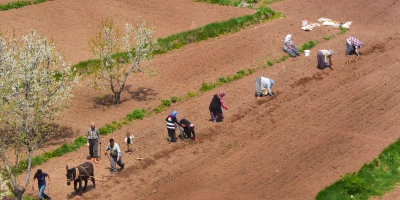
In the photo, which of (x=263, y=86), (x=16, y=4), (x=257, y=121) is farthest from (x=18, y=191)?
(x=16, y=4)

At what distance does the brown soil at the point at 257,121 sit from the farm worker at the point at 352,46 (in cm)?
49

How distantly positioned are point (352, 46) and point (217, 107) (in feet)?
37.6

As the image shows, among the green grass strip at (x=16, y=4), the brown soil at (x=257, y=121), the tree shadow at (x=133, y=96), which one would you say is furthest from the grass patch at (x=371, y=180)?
the green grass strip at (x=16, y=4)

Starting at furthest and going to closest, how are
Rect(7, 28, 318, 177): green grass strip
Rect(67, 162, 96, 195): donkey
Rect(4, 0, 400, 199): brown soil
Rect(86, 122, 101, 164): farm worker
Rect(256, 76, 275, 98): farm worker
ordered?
Rect(256, 76, 275, 98): farm worker, Rect(7, 28, 318, 177): green grass strip, Rect(86, 122, 101, 164): farm worker, Rect(4, 0, 400, 199): brown soil, Rect(67, 162, 96, 195): donkey

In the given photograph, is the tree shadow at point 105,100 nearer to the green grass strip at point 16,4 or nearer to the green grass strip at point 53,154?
the green grass strip at point 53,154

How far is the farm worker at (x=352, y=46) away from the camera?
3997 cm

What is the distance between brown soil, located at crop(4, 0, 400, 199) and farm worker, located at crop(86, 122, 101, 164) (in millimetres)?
433

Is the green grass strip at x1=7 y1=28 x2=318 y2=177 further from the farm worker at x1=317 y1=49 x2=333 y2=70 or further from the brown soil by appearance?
the farm worker at x1=317 y1=49 x2=333 y2=70

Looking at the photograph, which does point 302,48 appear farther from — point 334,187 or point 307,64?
point 334,187

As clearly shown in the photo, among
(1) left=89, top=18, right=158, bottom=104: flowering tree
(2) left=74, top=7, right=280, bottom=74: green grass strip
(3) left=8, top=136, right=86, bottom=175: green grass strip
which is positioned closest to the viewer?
(3) left=8, top=136, right=86, bottom=175: green grass strip

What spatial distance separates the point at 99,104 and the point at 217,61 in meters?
7.64

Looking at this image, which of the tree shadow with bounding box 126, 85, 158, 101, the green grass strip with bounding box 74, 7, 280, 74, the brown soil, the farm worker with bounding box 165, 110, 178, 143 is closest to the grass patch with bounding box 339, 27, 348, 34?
the brown soil

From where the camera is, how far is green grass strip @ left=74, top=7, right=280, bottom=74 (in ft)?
126

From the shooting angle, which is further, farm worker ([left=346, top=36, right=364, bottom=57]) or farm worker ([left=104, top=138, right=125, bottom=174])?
farm worker ([left=346, top=36, right=364, bottom=57])
